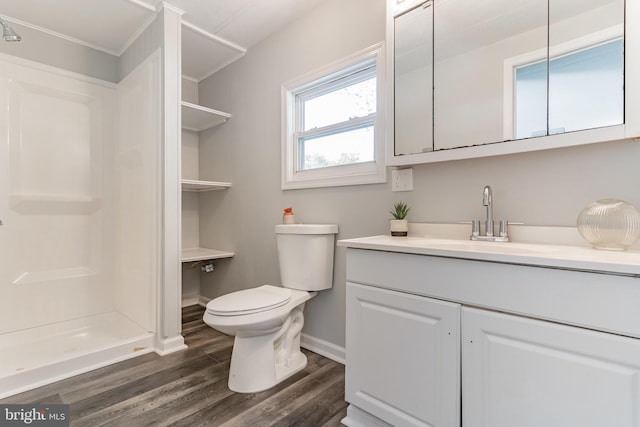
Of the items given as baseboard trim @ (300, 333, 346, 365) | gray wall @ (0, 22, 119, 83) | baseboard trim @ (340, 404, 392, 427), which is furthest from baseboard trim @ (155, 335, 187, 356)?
gray wall @ (0, 22, 119, 83)

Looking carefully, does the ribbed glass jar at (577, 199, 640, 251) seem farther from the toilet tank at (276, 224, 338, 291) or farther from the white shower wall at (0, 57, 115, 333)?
the white shower wall at (0, 57, 115, 333)

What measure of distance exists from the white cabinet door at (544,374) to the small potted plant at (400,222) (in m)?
0.58

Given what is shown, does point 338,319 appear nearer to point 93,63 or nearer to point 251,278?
point 251,278

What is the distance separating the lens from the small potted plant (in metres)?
1.53

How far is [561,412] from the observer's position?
2.70 feet

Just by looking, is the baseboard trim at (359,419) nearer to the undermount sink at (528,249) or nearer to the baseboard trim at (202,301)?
the undermount sink at (528,249)

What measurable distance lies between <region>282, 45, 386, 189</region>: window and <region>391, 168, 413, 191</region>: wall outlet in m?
0.08

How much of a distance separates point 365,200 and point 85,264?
2.34 meters

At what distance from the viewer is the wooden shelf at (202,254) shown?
241cm

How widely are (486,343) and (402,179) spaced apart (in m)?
0.90

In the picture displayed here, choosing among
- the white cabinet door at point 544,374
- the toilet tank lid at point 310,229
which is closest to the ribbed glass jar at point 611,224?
the white cabinet door at point 544,374

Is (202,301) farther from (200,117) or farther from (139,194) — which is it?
(200,117)

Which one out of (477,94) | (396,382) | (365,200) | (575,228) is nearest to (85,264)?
(365,200)

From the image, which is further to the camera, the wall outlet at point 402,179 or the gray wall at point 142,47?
the gray wall at point 142,47
